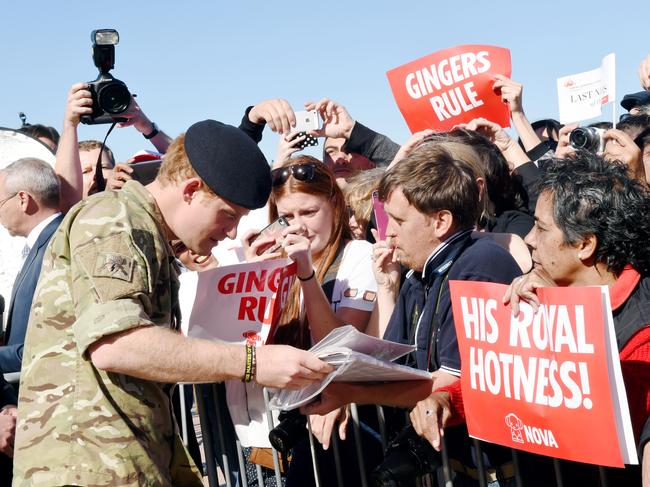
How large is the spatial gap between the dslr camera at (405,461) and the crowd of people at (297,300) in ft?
0.08

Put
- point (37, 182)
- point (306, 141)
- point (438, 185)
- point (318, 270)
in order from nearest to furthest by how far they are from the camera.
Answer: point (438, 185), point (318, 270), point (306, 141), point (37, 182)

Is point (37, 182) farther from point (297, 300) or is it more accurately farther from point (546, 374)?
point (546, 374)

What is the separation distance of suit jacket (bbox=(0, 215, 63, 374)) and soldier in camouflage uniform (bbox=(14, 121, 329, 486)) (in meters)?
1.69

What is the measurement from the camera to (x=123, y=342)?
105 inches

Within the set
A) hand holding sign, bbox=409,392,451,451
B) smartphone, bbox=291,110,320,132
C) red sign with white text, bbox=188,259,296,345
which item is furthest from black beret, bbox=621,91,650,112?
hand holding sign, bbox=409,392,451,451

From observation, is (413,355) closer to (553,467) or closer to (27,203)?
(553,467)

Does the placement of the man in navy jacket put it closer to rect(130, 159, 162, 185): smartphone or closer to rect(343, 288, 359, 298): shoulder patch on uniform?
rect(130, 159, 162, 185): smartphone

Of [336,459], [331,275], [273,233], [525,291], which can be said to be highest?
[273,233]

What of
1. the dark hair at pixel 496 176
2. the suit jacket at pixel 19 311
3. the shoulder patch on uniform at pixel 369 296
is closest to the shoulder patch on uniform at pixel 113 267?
the shoulder patch on uniform at pixel 369 296

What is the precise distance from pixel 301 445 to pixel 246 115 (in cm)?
212

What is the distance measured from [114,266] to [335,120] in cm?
306

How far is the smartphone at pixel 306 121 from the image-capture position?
5.18 meters

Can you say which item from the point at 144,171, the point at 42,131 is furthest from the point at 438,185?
the point at 42,131

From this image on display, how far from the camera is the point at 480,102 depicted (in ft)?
17.7
